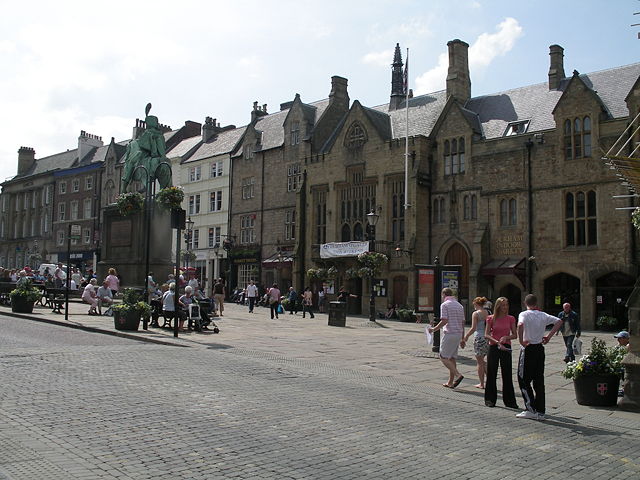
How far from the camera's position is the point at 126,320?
19.2 meters

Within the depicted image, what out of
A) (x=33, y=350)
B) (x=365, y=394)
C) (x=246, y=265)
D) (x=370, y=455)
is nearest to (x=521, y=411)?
(x=365, y=394)

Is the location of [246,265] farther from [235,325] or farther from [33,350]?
[33,350]

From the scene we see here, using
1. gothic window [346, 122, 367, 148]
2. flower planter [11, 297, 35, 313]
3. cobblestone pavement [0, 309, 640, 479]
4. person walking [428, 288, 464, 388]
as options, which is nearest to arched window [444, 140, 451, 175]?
gothic window [346, 122, 367, 148]

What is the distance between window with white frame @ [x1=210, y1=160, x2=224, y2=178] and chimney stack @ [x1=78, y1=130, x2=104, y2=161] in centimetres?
2458

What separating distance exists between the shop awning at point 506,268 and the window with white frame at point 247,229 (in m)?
21.6

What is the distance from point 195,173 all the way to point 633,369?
51.2 metres

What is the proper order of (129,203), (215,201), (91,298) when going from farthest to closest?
1. (215,201)
2. (129,203)
3. (91,298)

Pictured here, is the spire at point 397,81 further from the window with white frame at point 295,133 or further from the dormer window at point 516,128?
the dormer window at point 516,128

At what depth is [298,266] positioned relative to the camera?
44.8 metres

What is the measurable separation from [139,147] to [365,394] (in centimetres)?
2285

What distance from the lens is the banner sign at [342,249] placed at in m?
39.6

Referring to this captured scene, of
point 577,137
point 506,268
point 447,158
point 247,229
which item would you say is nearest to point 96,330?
point 506,268

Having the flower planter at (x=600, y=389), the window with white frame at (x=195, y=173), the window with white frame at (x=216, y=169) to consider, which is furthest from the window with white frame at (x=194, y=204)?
the flower planter at (x=600, y=389)

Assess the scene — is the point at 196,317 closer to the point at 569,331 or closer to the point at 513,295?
the point at 569,331
